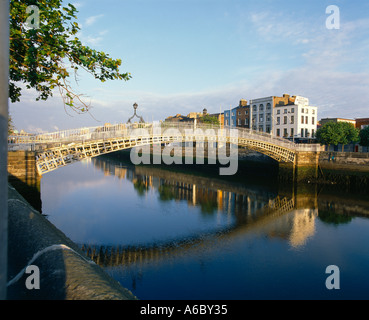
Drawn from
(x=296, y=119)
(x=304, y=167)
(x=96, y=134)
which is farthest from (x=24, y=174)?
(x=296, y=119)

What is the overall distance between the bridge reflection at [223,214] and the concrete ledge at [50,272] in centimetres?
574

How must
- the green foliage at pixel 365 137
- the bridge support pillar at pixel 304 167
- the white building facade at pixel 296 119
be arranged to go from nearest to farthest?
the bridge support pillar at pixel 304 167
the green foliage at pixel 365 137
the white building facade at pixel 296 119

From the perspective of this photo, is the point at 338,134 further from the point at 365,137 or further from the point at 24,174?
the point at 24,174

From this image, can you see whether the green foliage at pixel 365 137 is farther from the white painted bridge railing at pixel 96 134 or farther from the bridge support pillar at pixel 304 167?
the white painted bridge railing at pixel 96 134

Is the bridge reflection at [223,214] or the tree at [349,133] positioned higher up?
the tree at [349,133]

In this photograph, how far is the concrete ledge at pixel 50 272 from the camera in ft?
9.76

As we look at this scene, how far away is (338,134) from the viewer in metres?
31.8

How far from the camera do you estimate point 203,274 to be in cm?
888

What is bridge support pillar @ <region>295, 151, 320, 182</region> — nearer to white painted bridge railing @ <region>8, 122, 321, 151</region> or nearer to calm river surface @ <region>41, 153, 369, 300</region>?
calm river surface @ <region>41, 153, 369, 300</region>

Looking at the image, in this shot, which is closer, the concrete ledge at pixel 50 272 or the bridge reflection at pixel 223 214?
the concrete ledge at pixel 50 272

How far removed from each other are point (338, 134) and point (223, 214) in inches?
884

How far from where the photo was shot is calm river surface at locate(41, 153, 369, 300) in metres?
8.26

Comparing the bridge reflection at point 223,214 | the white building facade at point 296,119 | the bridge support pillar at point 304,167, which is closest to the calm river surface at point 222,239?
the bridge reflection at point 223,214
